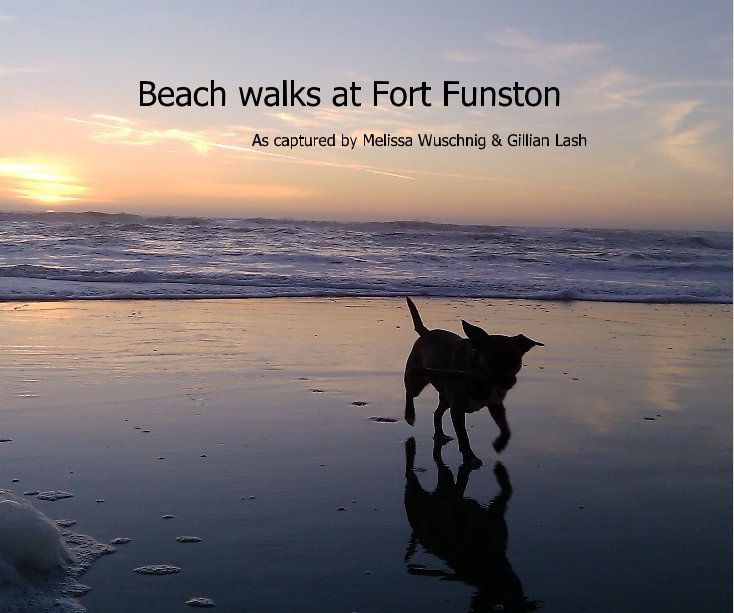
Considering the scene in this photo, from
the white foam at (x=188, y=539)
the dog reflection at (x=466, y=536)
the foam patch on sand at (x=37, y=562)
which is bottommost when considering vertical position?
the dog reflection at (x=466, y=536)

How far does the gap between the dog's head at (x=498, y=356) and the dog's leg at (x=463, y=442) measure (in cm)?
32

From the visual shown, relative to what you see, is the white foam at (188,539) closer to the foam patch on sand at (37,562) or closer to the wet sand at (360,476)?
the wet sand at (360,476)

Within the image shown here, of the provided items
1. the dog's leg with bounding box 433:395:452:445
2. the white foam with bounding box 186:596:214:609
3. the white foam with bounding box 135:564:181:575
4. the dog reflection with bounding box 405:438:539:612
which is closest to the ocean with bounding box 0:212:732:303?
the dog's leg with bounding box 433:395:452:445

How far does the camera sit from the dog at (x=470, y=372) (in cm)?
497

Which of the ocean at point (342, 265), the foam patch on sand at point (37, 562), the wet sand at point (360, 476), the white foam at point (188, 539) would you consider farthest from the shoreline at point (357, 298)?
the foam patch on sand at point (37, 562)

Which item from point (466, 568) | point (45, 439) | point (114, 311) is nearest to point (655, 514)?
point (466, 568)

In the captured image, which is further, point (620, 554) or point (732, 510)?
point (732, 510)

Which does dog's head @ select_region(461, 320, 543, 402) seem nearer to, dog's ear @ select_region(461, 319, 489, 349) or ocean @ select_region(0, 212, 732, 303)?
dog's ear @ select_region(461, 319, 489, 349)

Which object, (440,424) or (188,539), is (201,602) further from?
(440,424)

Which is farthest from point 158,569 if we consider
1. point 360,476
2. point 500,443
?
point 500,443

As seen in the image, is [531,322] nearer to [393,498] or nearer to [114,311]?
[114,311]

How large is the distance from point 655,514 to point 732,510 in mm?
429

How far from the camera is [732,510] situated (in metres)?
4.44

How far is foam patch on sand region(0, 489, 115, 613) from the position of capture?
3217mm
